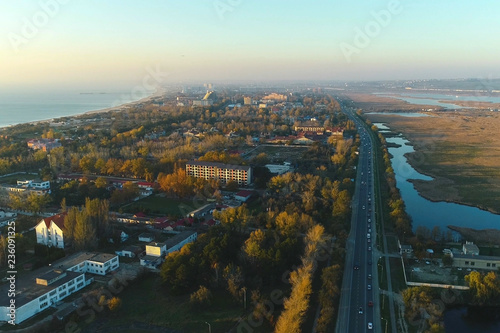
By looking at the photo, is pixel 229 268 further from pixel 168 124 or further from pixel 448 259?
pixel 168 124

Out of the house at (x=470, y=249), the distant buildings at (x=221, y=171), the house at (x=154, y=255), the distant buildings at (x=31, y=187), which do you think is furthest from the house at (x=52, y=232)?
the house at (x=470, y=249)

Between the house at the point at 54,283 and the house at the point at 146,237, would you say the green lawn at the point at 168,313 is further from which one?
the house at the point at 146,237

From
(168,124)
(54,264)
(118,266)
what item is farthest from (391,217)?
(168,124)

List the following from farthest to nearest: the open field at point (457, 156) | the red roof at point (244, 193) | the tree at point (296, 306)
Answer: the open field at point (457, 156)
the red roof at point (244, 193)
the tree at point (296, 306)

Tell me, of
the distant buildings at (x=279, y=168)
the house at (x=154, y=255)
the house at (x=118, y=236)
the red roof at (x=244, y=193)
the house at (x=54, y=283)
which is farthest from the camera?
the distant buildings at (x=279, y=168)

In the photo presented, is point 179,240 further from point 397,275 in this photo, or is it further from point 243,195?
point 397,275

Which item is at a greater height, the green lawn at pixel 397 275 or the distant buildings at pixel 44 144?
the distant buildings at pixel 44 144

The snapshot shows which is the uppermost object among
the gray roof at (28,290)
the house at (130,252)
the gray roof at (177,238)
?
the gray roof at (28,290)

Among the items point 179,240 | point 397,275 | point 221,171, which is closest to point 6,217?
point 179,240

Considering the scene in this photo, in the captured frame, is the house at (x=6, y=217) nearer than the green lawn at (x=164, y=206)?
Yes
